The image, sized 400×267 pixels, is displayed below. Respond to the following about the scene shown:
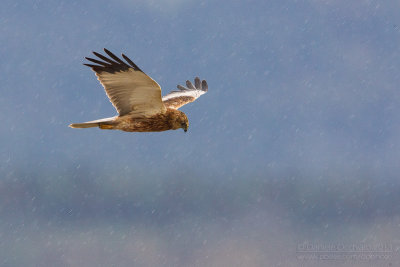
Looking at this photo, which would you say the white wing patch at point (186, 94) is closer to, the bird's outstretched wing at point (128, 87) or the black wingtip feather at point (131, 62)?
the bird's outstretched wing at point (128, 87)

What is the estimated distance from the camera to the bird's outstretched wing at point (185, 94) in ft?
42.5

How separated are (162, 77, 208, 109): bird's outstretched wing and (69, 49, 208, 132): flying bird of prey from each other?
1.77 m

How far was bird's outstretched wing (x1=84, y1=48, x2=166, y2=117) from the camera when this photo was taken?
981 cm

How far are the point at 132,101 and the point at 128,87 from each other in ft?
1.07

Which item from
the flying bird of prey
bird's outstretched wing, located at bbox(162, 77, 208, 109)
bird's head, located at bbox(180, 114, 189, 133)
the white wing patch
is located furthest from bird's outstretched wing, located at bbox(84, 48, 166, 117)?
the white wing patch

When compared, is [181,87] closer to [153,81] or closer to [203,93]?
[203,93]

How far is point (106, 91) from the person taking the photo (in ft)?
33.5

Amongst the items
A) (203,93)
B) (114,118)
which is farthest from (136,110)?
(203,93)

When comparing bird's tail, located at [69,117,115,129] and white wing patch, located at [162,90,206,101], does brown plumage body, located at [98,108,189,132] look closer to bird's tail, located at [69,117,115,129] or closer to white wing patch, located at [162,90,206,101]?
bird's tail, located at [69,117,115,129]

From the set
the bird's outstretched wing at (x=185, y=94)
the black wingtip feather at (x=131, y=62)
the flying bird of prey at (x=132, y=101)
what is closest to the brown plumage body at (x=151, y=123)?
the flying bird of prey at (x=132, y=101)

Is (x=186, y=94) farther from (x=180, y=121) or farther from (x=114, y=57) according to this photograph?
(x=114, y=57)

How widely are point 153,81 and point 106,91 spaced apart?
42.0 inches

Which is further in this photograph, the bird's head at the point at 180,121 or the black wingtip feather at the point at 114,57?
A: the bird's head at the point at 180,121

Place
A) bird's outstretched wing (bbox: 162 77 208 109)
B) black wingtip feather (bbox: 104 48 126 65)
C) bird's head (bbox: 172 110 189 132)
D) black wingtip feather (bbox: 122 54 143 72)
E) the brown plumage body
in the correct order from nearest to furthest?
black wingtip feather (bbox: 122 54 143 72) → black wingtip feather (bbox: 104 48 126 65) → the brown plumage body → bird's head (bbox: 172 110 189 132) → bird's outstretched wing (bbox: 162 77 208 109)
